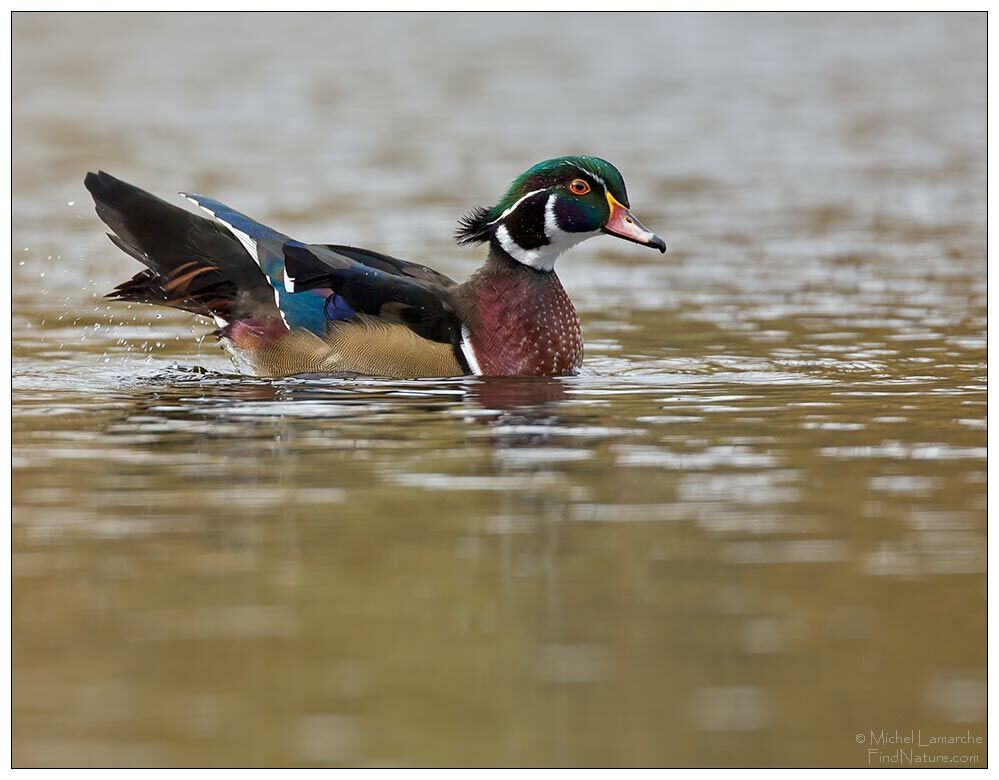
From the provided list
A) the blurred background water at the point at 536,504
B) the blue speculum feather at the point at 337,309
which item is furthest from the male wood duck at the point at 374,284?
the blurred background water at the point at 536,504

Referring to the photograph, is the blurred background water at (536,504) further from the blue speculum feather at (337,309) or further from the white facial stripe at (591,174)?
the white facial stripe at (591,174)

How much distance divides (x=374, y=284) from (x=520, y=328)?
101cm

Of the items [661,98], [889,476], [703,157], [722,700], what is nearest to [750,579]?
[722,700]

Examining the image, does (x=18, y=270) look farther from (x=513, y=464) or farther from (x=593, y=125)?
(x=593, y=125)

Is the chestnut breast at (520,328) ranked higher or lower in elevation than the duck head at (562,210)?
lower

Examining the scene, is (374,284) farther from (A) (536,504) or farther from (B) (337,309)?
(A) (536,504)

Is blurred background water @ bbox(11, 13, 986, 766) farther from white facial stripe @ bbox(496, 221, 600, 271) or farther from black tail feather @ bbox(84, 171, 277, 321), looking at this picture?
white facial stripe @ bbox(496, 221, 600, 271)

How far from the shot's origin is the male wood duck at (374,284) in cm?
1257

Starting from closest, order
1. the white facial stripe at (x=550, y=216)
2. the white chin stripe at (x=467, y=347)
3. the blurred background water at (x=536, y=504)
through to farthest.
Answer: the blurred background water at (x=536, y=504), the white chin stripe at (x=467, y=347), the white facial stripe at (x=550, y=216)

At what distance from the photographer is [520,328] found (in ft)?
42.0

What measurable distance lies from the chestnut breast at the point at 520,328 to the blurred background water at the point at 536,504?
0.79 ft

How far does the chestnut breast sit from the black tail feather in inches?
57.1

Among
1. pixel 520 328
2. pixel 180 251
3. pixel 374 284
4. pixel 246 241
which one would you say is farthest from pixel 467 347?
pixel 180 251

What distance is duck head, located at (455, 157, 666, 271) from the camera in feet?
42.3
